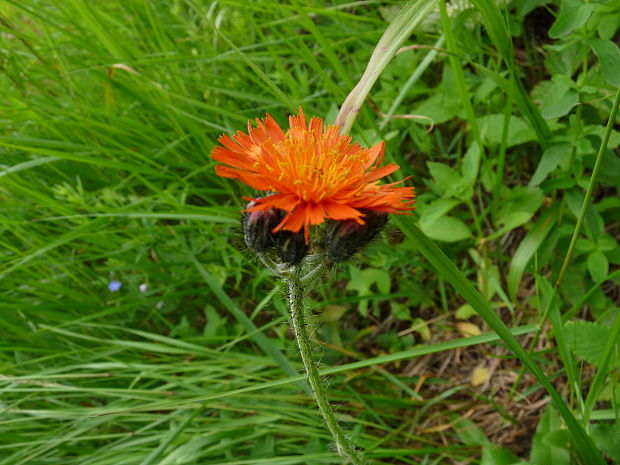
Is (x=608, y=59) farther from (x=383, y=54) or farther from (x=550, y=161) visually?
(x=383, y=54)

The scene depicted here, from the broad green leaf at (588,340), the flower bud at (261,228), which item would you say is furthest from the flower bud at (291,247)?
the broad green leaf at (588,340)

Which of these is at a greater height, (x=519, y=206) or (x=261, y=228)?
(x=519, y=206)

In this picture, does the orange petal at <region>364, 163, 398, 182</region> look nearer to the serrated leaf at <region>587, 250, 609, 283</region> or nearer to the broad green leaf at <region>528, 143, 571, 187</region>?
the broad green leaf at <region>528, 143, 571, 187</region>

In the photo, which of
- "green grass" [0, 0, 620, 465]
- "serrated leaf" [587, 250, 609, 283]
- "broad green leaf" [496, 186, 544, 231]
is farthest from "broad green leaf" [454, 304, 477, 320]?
"serrated leaf" [587, 250, 609, 283]

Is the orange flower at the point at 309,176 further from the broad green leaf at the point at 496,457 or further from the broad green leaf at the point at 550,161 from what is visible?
the broad green leaf at the point at 496,457

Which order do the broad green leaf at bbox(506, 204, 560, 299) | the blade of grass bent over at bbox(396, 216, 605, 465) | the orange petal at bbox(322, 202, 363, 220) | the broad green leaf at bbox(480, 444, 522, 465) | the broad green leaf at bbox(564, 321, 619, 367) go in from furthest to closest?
the broad green leaf at bbox(506, 204, 560, 299) → the broad green leaf at bbox(480, 444, 522, 465) → the broad green leaf at bbox(564, 321, 619, 367) → the blade of grass bent over at bbox(396, 216, 605, 465) → the orange petal at bbox(322, 202, 363, 220)

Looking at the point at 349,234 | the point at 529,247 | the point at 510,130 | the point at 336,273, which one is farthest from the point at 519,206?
the point at 349,234
